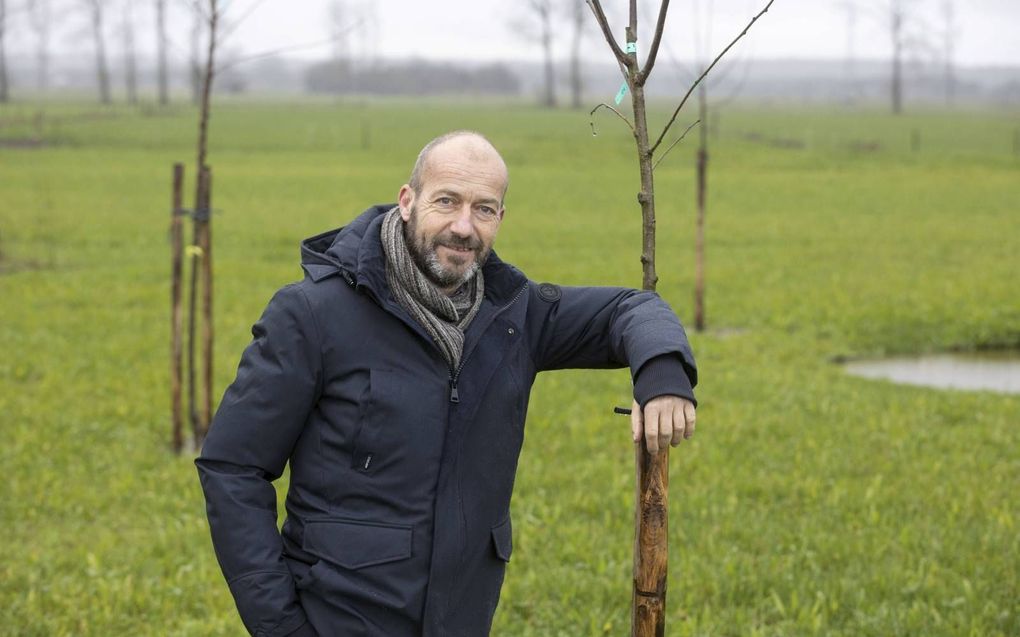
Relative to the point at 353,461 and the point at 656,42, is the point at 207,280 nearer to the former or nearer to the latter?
the point at 353,461

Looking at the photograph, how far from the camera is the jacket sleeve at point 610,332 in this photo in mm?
2855

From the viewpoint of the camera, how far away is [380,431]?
119 inches

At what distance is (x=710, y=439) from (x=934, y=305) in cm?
681

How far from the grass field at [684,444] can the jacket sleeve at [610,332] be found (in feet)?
8.02

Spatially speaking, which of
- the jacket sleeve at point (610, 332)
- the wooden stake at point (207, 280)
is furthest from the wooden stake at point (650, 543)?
the wooden stake at point (207, 280)

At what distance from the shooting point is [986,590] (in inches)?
234

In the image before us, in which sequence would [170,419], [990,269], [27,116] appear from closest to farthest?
Answer: [170,419]
[990,269]
[27,116]

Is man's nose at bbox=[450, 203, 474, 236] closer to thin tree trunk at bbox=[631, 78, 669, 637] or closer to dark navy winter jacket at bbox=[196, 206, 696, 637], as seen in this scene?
dark navy winter jacket at bbox=[196, 206, 696, 637]

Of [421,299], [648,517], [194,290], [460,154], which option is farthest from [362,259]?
[194,290]

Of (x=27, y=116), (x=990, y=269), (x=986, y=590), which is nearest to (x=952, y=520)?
(x=986, y=590)

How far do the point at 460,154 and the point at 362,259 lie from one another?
36 cm

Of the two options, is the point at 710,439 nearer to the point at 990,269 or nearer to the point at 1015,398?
the point at 1015,398

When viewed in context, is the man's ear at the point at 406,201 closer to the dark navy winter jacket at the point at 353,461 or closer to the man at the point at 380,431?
the man at the point at 380,431

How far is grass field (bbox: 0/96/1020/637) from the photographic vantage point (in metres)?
5.96
